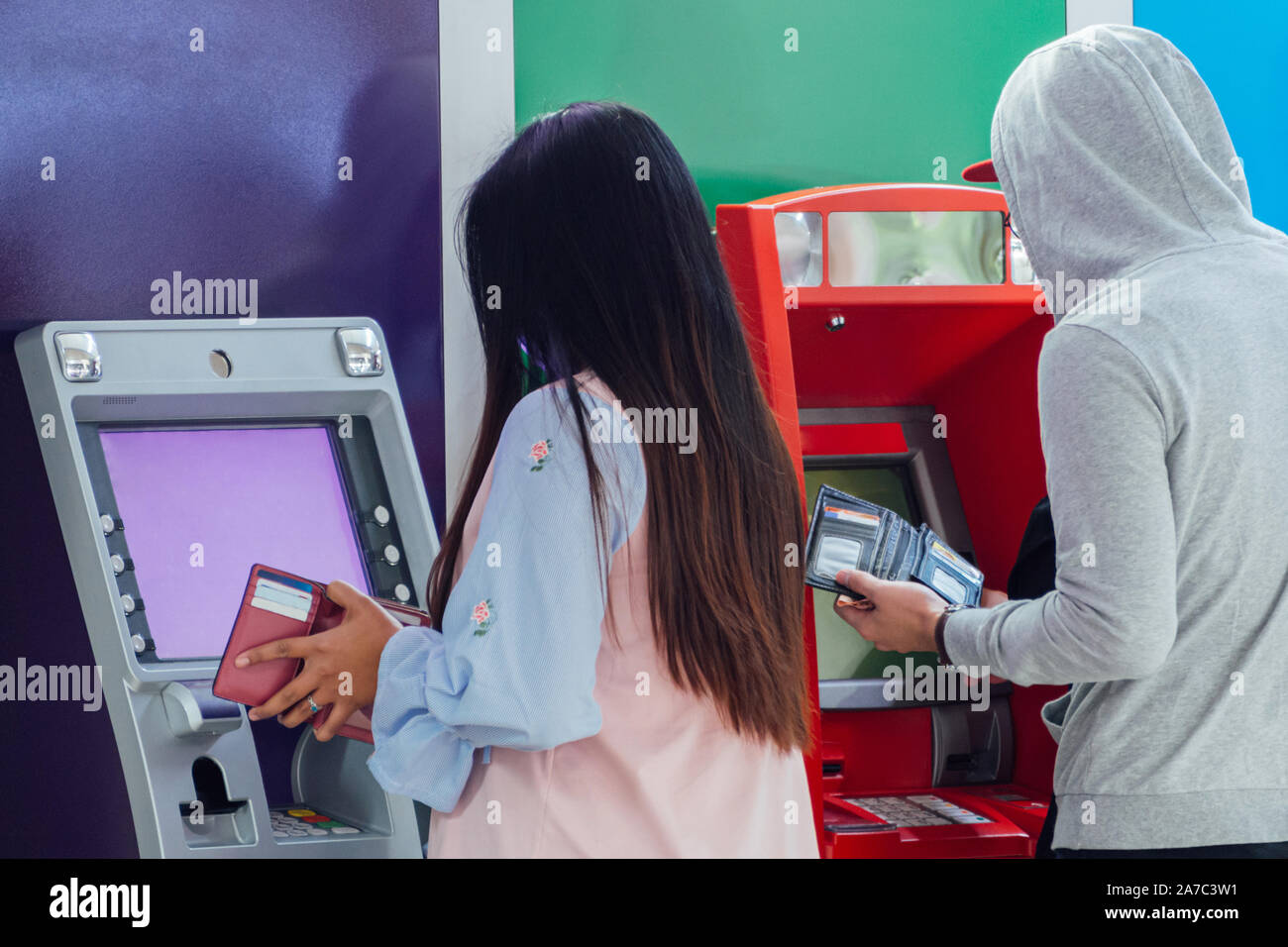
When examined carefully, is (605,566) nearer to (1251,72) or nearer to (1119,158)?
(1119,158)

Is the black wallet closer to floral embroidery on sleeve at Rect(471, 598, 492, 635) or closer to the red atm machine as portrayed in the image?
the red atm machine

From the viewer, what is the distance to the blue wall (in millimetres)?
2951

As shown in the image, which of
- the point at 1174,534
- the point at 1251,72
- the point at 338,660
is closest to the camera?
the point at 1174,534

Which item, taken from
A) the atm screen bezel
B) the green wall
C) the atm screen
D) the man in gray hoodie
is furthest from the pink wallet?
the green wall

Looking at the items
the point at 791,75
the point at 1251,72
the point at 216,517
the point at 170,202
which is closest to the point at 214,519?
the point at 216,517

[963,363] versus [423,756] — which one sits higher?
[963,363]

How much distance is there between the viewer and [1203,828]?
1.28 meters

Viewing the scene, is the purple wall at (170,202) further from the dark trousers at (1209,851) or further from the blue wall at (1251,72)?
the blue wall at (1251,72)

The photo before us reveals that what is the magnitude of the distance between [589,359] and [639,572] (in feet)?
0.78

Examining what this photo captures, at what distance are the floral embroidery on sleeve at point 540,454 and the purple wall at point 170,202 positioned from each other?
4.27 ft

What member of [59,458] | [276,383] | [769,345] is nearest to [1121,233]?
[769,345]

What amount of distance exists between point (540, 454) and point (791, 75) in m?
1.82

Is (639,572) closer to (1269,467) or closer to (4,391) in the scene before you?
(1269,467)

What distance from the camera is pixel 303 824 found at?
1.84 metres
